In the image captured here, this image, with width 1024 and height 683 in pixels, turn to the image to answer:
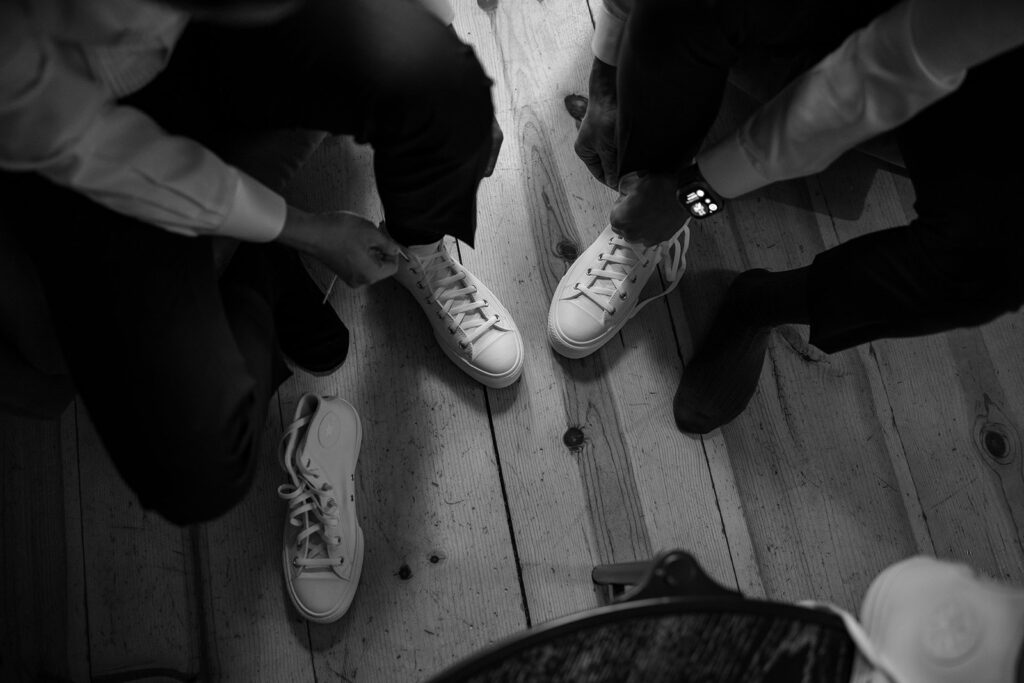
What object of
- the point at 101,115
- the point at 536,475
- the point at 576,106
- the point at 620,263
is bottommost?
the point at 536,475

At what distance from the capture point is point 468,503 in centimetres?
104

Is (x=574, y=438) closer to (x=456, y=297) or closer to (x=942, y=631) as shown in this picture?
(x=456, y=297)

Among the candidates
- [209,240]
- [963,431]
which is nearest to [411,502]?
[209,240]

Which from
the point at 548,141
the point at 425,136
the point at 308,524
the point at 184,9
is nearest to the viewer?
the point at 184,9

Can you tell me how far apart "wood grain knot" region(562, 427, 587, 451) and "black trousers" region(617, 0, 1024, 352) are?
1.17 feet

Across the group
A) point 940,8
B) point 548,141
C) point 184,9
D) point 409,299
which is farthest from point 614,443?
point 184,9

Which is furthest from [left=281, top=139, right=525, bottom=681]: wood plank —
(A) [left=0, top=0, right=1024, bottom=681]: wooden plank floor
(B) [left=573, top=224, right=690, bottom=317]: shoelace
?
(B) [left=573, top=224, right=690, bottom=317]: shoelace

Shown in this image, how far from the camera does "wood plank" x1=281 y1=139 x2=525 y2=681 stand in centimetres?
98

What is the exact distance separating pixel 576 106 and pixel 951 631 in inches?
35.8

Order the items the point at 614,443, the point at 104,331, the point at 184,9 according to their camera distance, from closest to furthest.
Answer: the point at 184,9, the point at 104,331, the point at 614,443

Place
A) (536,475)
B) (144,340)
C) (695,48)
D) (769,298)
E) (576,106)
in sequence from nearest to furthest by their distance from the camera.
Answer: (144,340), (695,48), (769,298), (536,475), (576,106)

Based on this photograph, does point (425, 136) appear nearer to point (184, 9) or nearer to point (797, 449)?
point (184, 9)

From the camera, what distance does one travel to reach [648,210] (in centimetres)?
95

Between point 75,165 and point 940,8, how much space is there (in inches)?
29.6
